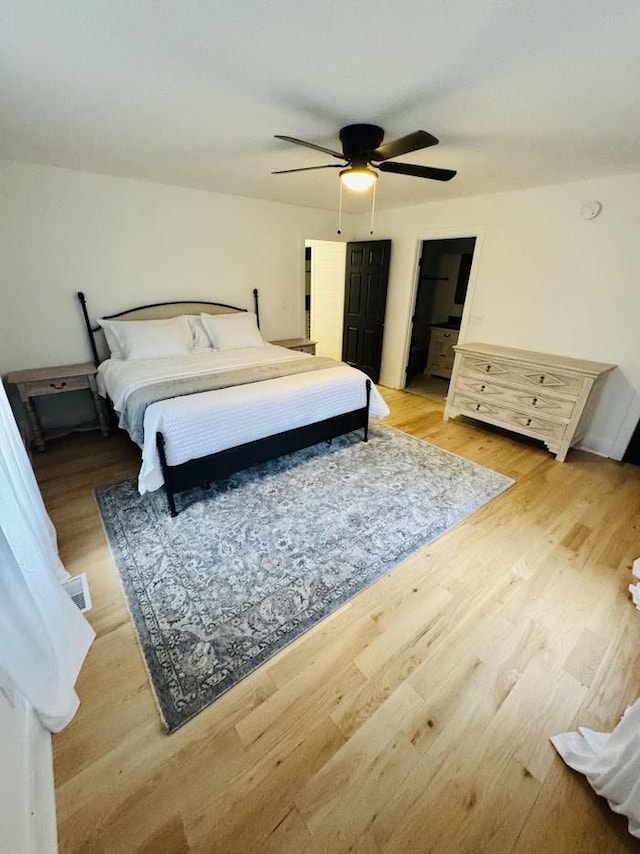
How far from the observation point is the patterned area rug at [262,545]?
59.1 inches

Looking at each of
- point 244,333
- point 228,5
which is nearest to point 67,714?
point 228,5

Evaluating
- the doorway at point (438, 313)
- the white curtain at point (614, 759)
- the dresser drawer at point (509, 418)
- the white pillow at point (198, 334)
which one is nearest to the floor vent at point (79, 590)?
the white curtain at point (614, 759)

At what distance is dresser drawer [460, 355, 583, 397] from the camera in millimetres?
2969

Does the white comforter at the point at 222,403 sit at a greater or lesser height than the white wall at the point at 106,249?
lesser

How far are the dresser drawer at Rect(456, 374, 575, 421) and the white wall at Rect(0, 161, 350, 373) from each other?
2.81m

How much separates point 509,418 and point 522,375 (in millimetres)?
433

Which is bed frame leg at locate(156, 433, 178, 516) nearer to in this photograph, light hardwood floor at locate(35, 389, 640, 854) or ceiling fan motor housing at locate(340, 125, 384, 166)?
light hardwood floor at locate(35, 389, 640, 854)

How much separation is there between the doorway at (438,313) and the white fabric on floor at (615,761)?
13.4 ft

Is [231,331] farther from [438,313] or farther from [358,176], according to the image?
[438,313]

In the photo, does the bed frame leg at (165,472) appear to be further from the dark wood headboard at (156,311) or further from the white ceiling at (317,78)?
the dark wood headboard at (156,311)

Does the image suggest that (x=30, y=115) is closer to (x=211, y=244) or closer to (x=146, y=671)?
(x=211, y=244)

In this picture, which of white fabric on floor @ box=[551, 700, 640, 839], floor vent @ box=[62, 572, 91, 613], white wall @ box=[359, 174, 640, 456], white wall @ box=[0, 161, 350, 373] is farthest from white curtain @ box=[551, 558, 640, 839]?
white wall @ box=[0, 161, 350, 373]

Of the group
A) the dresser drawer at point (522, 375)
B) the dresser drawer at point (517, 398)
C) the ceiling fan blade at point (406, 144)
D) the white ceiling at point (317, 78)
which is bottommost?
the dresser drawer at point (517, 398)

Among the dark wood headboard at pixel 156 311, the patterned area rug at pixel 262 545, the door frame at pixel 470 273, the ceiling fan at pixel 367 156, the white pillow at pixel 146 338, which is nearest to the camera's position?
the patterned area rug at pixel 262 545
